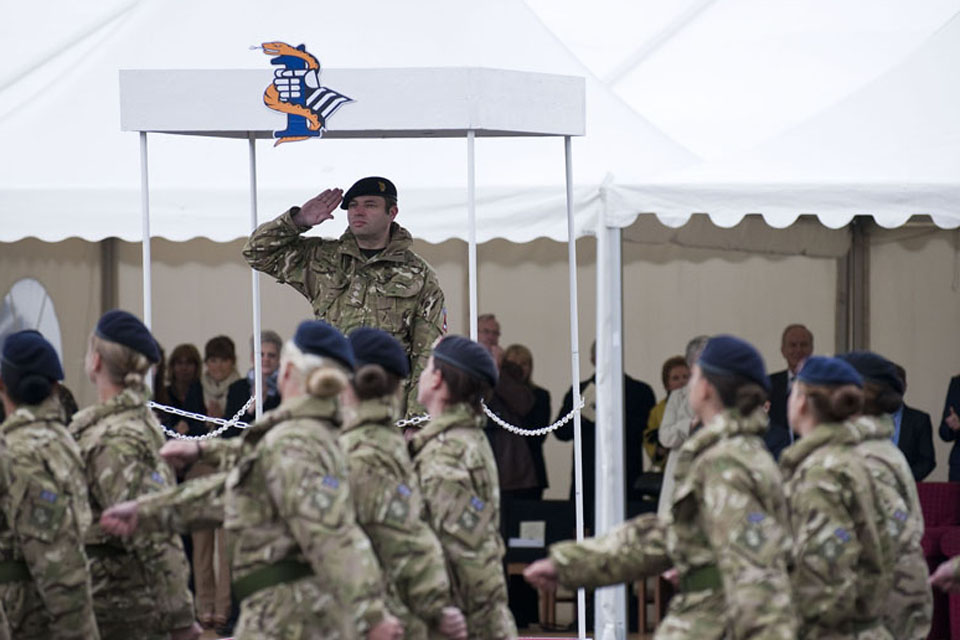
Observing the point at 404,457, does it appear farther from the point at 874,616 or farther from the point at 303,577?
the point at 874,616

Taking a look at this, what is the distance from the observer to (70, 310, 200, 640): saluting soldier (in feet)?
21.3

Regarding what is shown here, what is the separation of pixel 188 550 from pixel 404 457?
6546 millimetres

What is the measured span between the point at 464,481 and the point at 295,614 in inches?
40.7

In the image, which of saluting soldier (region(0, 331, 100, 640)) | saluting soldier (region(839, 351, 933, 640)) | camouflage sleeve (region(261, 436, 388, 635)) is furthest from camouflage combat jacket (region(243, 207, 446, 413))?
camouflage sleeve (region(261, 436, 388, 635))

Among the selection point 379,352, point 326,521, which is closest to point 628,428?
point 379,352

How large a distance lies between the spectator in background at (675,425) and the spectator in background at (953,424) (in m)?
1.66

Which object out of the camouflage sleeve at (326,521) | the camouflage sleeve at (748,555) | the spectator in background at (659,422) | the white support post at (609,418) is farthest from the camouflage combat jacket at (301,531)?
the spectator in background at (659,422)

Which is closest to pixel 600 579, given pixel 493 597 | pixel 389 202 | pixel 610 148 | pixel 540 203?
pixel 493 597

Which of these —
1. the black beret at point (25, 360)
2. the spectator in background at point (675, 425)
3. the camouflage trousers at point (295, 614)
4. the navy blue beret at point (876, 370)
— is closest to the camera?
the camouflage trousers at point (295, 614)

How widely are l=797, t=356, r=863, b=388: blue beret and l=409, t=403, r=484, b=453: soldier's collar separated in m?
1.09

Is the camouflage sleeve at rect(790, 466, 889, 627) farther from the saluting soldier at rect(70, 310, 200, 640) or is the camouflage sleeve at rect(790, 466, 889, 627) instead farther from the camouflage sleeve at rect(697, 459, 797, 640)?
the saluting soldier at rect(70, 310, 200, 640)

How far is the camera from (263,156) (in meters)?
11.6

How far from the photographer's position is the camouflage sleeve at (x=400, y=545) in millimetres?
5883

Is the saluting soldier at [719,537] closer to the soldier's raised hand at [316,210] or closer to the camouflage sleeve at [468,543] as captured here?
the camouflage sleeve at [468,543]
